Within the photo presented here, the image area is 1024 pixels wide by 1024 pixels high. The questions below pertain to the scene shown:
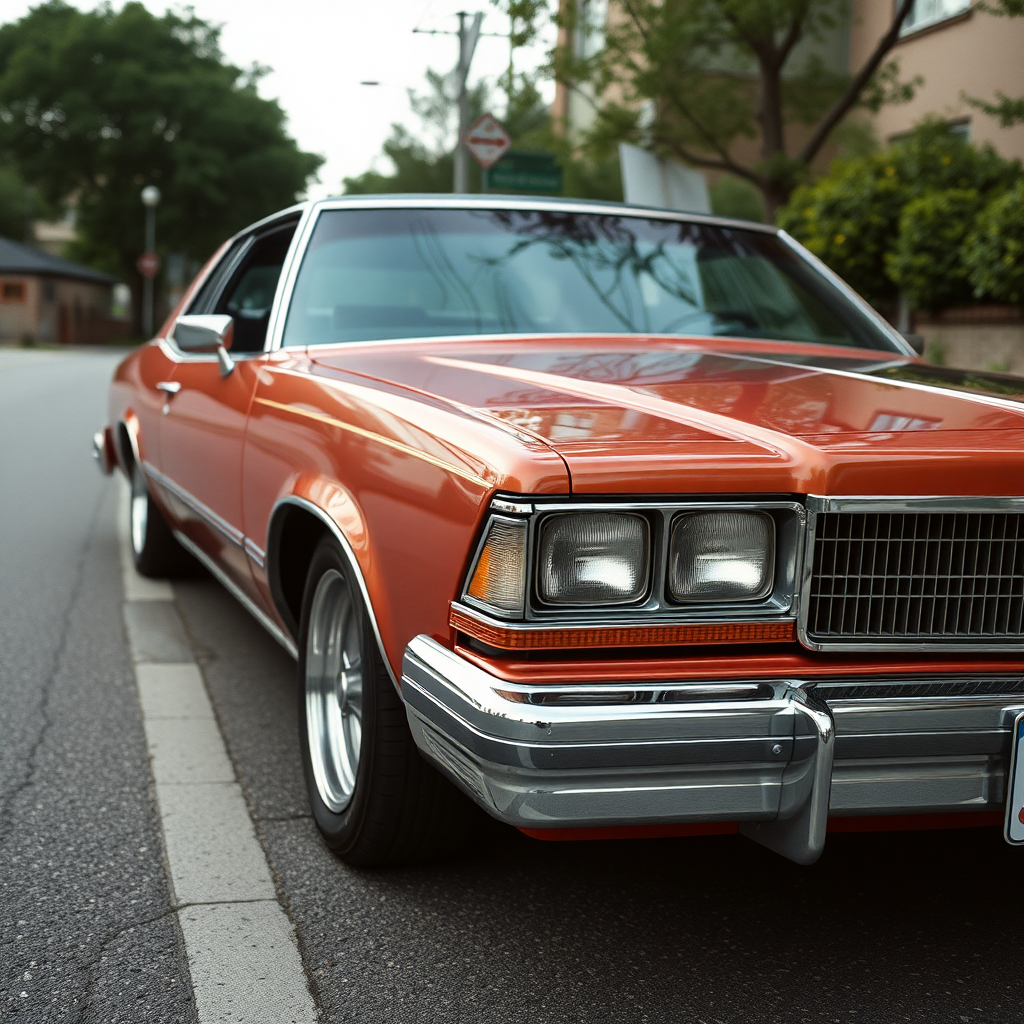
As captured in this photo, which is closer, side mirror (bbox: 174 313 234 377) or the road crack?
the road crack

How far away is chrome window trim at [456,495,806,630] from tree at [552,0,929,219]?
10.4 m

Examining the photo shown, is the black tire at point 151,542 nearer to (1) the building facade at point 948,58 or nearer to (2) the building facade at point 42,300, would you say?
(1) the building facade at point 948,58

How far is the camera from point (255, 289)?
4.36 meters

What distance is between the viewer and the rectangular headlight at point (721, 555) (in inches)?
84.6

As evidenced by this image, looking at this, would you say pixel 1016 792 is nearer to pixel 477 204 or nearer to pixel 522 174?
pixel 477 204

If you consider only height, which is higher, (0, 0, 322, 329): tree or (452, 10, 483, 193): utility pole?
(0, 0, 322, 329): tree

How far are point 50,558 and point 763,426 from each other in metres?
5.07

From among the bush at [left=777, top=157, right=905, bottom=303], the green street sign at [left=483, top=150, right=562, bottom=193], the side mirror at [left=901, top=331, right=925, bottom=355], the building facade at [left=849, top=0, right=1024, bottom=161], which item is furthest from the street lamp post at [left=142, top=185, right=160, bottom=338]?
the side mirror at [left=901, top=331, right=925, bottom=355]

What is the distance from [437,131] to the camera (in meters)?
47.3

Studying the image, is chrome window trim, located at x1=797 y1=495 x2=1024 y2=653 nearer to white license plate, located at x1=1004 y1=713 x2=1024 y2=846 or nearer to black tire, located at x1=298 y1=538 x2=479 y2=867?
white license plate, located at x1=1004 y1=713 x2=1024 y2=846

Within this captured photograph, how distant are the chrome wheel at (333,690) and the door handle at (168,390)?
175 centimetres

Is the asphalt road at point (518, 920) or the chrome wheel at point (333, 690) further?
the chrome wheel at point (333, 690)

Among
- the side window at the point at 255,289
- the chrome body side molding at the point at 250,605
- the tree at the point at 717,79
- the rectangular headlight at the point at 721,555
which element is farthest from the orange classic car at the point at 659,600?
the tree at the point at 717,79

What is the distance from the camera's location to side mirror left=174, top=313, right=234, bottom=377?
3.74 m
